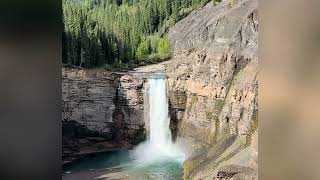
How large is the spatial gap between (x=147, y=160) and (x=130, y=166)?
276mm

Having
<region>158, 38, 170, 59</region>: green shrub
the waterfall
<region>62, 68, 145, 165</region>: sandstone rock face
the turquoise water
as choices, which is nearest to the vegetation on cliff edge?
<region>158, 38, 170, 59</region>: green shrub

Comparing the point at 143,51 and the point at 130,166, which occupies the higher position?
the point at 143,51

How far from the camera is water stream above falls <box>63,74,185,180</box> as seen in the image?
7293mm

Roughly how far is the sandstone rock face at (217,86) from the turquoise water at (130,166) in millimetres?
236

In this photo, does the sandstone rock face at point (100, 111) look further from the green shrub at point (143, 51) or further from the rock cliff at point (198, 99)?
the green shrub at point (143, 51)

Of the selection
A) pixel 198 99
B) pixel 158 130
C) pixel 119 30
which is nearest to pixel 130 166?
pixel 158 130

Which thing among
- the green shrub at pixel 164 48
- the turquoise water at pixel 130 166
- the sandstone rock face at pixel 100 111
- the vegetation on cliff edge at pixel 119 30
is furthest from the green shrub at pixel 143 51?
the turquoise water at pixel 130 166

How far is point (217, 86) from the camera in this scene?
7379 mm

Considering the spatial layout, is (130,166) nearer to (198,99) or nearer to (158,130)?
(158,130)
